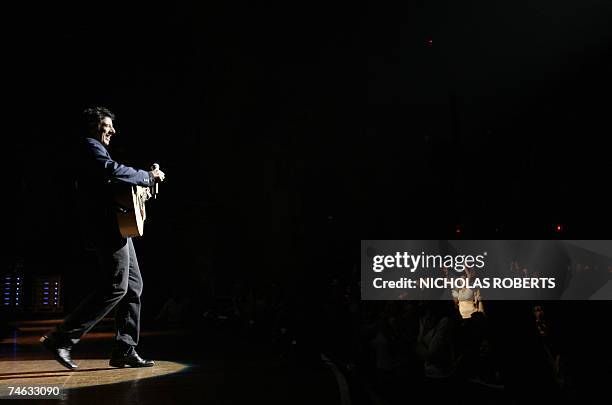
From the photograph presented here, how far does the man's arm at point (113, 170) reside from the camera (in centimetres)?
402

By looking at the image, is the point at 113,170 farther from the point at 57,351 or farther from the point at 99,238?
the point at 57,351

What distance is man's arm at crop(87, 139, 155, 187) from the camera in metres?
4.02

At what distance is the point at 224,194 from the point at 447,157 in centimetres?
910

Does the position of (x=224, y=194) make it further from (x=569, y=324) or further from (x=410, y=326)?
(x=569, y=324)

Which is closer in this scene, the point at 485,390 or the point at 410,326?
the point at 485,390

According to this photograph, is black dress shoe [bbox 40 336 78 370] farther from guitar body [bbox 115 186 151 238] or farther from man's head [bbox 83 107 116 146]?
man's head [bbox 83 107 116 146]

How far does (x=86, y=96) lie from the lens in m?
11.3

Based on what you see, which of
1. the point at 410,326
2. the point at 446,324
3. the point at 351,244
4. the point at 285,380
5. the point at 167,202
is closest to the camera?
the point at 285,380

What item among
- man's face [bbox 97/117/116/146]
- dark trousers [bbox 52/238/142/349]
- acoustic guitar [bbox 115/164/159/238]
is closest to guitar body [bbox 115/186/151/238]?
acoustic guitar [bbox 115/164/159/238]

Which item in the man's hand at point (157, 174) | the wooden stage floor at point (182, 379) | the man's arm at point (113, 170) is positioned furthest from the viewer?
the man's hand at point (157, 174)

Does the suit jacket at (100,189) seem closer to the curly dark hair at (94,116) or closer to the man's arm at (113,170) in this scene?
the man's arm at (113,170)

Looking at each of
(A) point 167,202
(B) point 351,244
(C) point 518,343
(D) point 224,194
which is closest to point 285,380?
(C) point 518,343

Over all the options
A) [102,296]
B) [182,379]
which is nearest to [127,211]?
[102,296]

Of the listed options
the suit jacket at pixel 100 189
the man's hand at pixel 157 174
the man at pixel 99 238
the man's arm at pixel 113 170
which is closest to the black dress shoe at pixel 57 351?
the man at pixel 99 238
